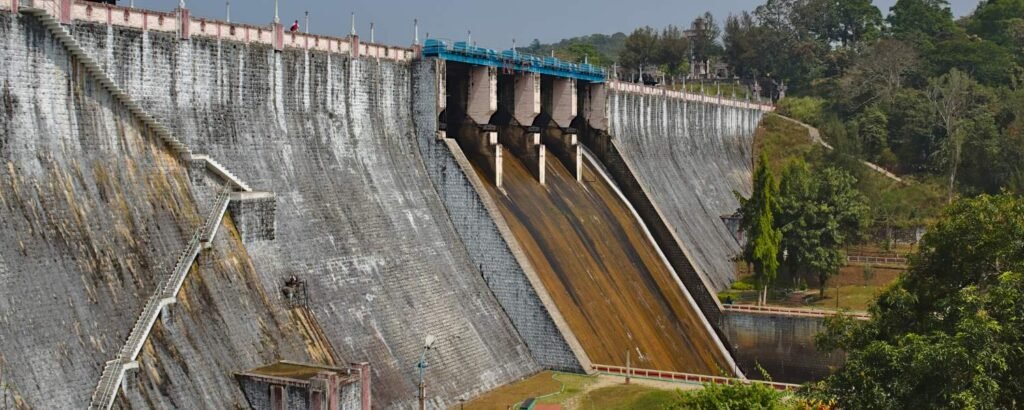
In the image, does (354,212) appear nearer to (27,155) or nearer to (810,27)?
(27,155)

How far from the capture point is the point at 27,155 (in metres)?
35.4

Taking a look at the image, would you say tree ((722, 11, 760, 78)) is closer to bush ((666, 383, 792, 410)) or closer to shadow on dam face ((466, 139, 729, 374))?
shadow on dam face ((466, 139, 729, 374))

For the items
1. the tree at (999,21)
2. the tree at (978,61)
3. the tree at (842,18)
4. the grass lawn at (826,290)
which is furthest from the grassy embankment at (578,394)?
the tree at (842,18)

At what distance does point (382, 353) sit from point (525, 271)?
389 inches

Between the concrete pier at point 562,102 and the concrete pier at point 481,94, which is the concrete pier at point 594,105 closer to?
the concrete pier at point 562,102

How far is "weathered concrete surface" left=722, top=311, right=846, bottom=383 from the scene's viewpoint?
215 ft

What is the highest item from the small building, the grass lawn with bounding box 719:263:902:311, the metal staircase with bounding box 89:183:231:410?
the metal staircase with bounding box 89:183:231:410

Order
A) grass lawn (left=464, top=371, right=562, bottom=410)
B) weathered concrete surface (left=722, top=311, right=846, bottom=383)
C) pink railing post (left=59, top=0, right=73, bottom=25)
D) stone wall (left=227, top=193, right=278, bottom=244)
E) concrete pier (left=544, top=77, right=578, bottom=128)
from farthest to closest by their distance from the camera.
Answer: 1. concrete pier (left=544, top=77, right=578, bottom=128)
2. weathered concrete surface (left=722, top=311, right=846, bottom=383)
3. grass lawn (left=464, top=371, right=562, bottom=410)
4. stone wall (left=227, top=193, right=278, bottom=244)
5. pink railing post (left=59, top=0, right=73, bottom=25)

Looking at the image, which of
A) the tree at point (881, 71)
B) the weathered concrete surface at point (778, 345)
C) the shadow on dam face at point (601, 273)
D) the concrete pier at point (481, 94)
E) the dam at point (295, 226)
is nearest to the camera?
the dam at point (295, 226)

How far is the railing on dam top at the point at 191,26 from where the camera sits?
38625 millimetres

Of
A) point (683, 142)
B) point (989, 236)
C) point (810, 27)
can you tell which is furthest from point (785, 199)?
point (810, 27)

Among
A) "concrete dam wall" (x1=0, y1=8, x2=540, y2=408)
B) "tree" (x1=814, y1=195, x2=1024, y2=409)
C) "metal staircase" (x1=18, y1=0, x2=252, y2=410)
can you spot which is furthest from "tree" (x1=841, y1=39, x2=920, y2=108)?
"metal staircase" (x1=18, y1=0, x2=252, y2=410)

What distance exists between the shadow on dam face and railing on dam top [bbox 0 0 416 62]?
1042cm

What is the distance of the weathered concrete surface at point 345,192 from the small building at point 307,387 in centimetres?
461
